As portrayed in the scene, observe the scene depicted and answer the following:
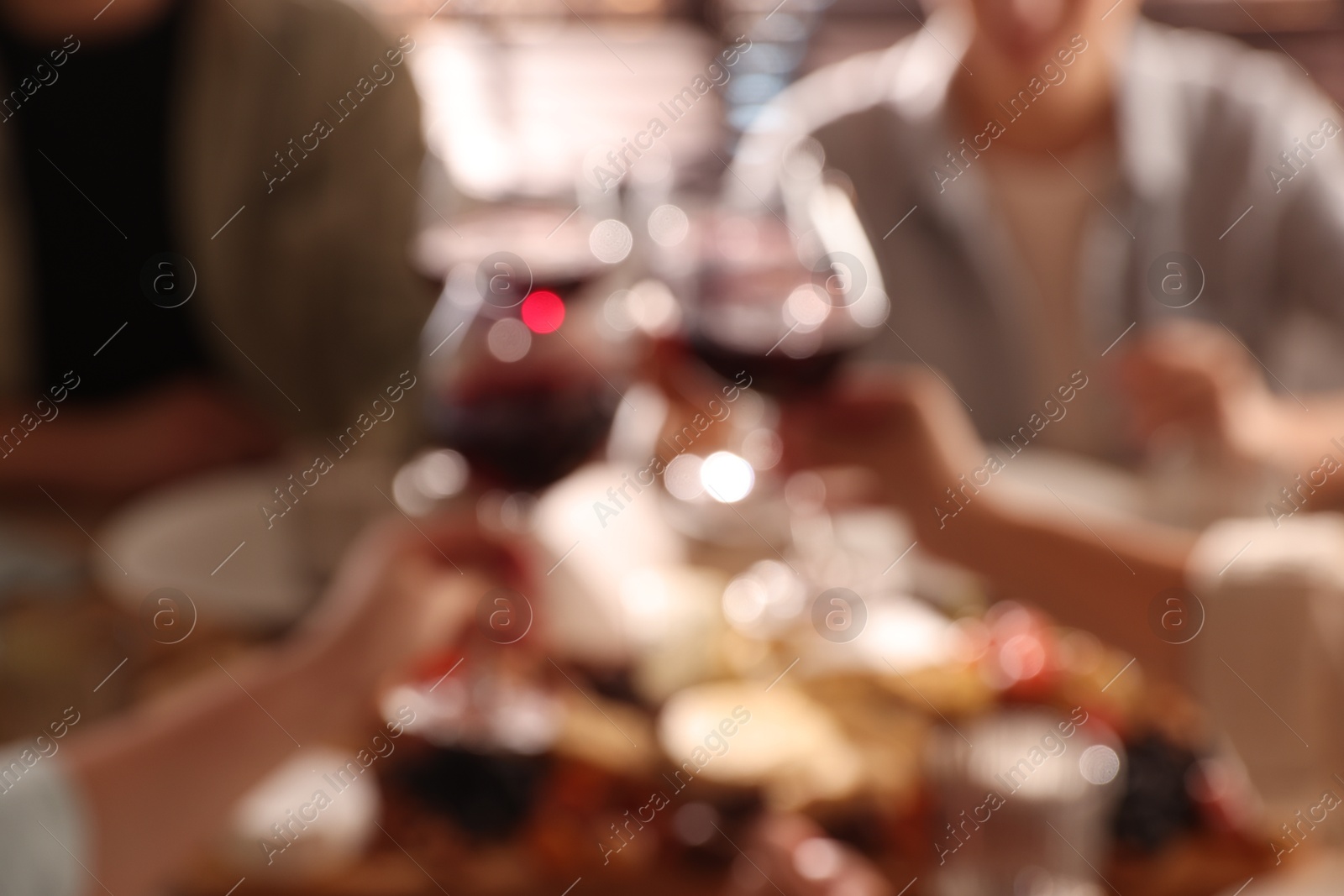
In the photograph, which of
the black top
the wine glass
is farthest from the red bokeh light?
the black top

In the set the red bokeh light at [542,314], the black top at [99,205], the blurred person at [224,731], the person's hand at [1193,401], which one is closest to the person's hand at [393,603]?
the blurred person at [224,731]

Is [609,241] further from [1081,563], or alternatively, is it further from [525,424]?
[1081,563]

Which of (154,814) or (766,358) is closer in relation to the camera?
(154,814)

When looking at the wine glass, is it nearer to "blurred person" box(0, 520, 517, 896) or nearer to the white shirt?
"blurred person" box(0, 520, 517, 896)

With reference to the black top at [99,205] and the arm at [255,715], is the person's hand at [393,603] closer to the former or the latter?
the arm at [255,715]

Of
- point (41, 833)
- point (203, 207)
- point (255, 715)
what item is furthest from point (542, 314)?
point (203, 207)

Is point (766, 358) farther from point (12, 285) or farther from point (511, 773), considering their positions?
point (12, 285)

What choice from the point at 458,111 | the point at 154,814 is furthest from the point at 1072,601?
the point at 458,111
